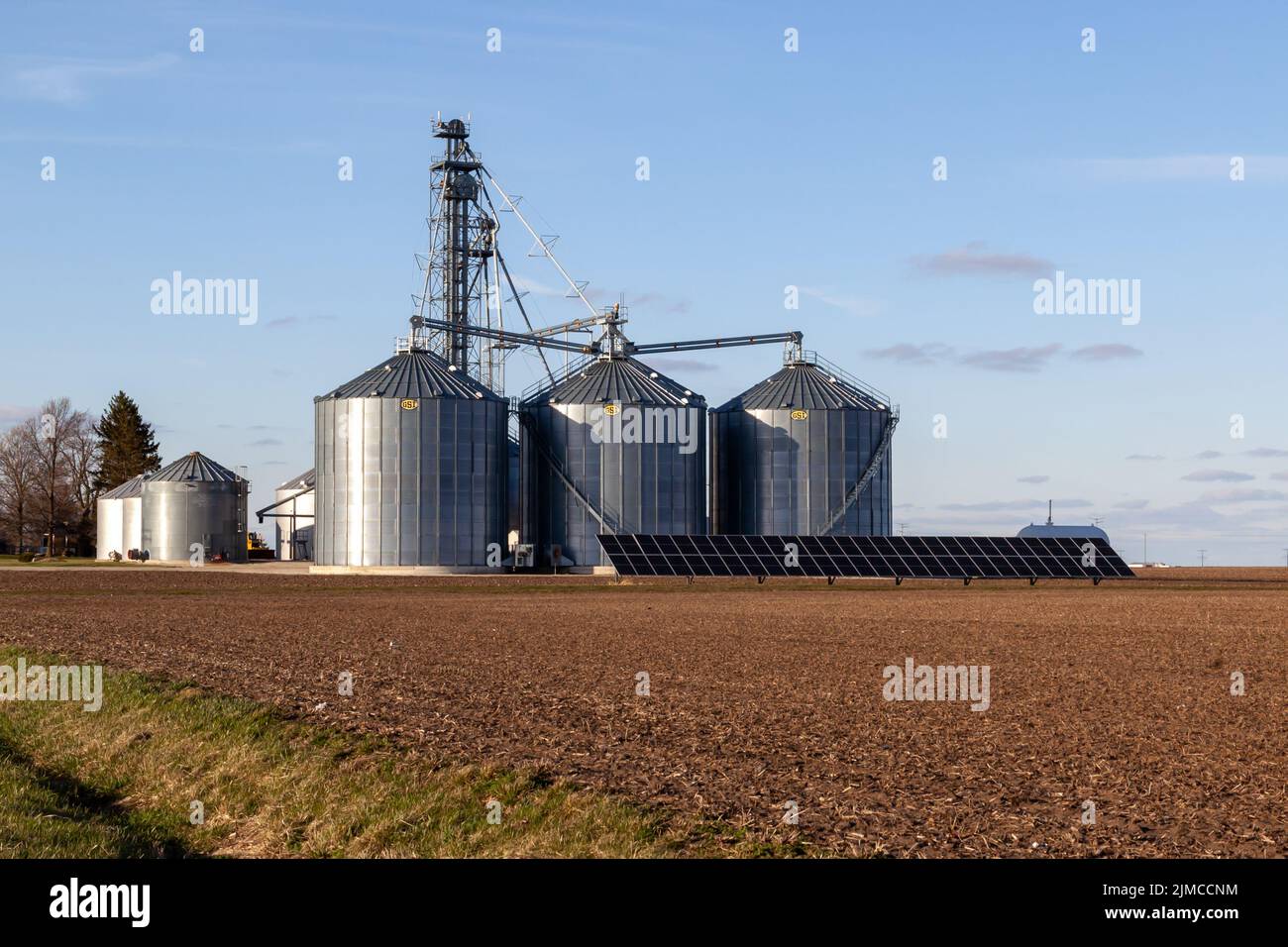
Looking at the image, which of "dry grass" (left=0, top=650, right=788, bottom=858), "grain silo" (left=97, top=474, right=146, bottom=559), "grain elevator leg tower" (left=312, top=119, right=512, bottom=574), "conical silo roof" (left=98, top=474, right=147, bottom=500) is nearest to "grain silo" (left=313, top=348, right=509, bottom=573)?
"grain elevator leg tower" (left=312, top=119, right=512, bottom=574)

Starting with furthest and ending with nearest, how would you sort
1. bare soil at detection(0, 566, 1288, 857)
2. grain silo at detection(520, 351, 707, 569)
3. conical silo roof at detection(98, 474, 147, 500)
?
conical silo roof at detection(98, 474, 147, 500) → grain silo at detection(520, 351, 707, 569) → bare soil at detection(0, 566, 1288, 857)

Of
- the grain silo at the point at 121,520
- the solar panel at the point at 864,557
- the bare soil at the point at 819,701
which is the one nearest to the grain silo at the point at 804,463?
the solar panel at the point at 864,557

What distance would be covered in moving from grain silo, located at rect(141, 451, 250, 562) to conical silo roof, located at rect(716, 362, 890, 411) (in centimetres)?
4482

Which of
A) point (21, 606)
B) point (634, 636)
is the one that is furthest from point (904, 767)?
point (21, 606)

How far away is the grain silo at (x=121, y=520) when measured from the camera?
133250 millimetres

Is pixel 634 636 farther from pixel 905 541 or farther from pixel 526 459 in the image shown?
pixel 526 459

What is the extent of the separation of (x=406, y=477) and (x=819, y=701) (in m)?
71.0

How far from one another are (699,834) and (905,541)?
72.1 metres

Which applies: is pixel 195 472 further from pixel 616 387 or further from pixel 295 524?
pixel 616 387

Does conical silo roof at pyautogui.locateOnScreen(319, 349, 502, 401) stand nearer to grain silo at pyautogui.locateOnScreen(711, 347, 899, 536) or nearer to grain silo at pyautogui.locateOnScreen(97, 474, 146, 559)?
grain silo at pyautogui.locateOnScreen(711, 347, 899, 536)

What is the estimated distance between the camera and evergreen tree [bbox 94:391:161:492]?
542ft

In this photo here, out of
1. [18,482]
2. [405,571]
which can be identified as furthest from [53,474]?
[405,571]

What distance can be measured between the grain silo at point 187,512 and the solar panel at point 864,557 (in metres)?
52.2
